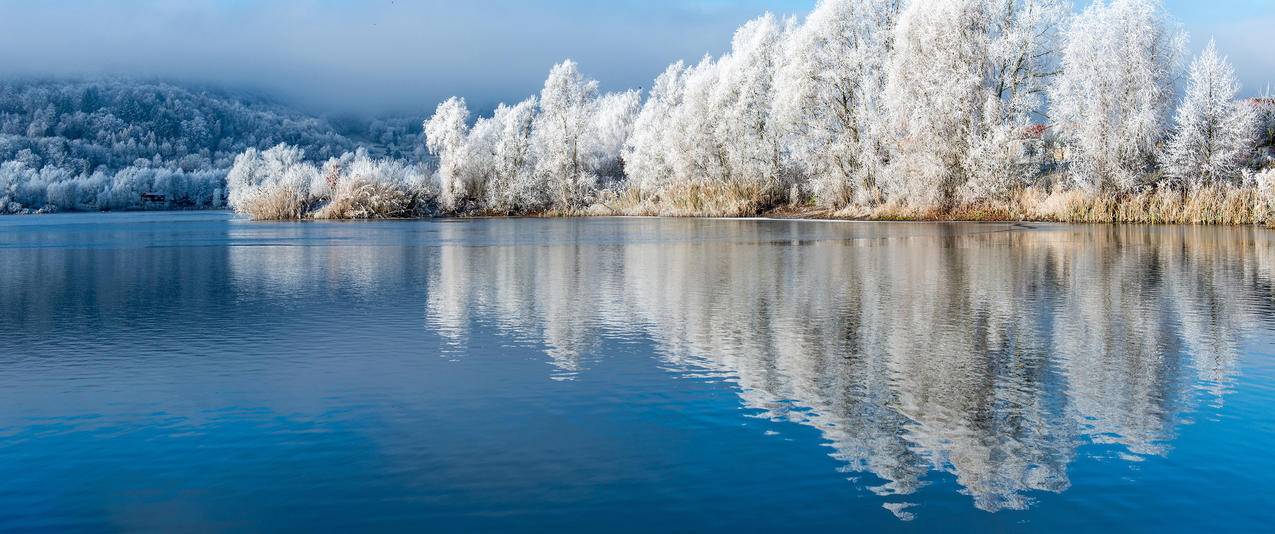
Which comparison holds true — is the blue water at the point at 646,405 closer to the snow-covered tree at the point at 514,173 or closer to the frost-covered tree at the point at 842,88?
the frost-covered tree at the point at 842,88

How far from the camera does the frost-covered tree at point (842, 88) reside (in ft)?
173

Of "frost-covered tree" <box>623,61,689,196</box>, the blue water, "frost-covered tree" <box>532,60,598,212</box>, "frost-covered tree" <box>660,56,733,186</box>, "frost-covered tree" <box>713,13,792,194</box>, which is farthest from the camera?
"frost-covered tree" <box>532,60,598,212</box>

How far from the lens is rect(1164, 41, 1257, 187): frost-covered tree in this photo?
42.8 meters

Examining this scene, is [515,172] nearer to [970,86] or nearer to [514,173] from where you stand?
[514,173]

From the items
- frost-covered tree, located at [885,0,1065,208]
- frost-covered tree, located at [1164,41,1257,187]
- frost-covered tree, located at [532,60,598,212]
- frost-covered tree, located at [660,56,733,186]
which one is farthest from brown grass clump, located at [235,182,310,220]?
frost-covered tree, located at [1164,41,1257,187]

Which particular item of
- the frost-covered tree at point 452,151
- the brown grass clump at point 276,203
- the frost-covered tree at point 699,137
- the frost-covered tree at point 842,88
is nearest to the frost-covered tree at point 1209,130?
the frost-covered tree at point 842,88

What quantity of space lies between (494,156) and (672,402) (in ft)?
222

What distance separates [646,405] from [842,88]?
47.4 m

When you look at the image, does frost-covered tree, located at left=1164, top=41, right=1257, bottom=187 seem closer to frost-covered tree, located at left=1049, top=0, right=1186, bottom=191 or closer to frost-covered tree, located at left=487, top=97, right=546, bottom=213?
frost-covered tree, located at left=1049, top=0, right=1186, bottom=191

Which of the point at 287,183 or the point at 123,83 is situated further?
the point at 123,83

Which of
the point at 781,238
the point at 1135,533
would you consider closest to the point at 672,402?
the point at 1135,533

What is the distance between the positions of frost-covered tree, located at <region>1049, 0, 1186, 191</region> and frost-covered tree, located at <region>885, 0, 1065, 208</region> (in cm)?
193

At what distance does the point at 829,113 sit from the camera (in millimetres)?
55000

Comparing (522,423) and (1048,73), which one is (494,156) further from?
(522,423)
